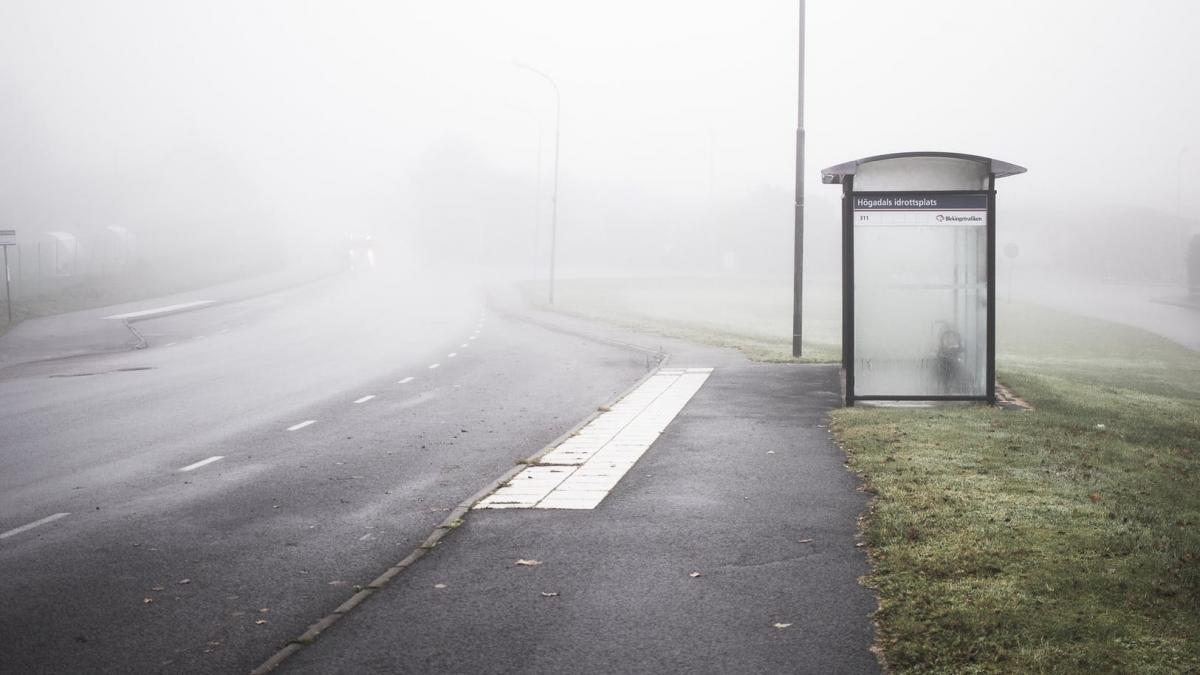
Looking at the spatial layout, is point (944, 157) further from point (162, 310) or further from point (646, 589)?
point (162, 310)

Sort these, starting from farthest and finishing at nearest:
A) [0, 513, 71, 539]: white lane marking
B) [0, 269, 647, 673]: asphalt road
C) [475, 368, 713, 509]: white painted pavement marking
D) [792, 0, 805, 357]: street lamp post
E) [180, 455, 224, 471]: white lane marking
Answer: [792, 0, 805, 357]: street lamp post → [180, 455, 224, 471]: white lane marking → [475, 368, 713, 509]: white painted pavement marking → [0, 513, 71, 539]: white lane marking → [0, 269, 647, 673]: asphalt road

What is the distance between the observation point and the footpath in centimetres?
537

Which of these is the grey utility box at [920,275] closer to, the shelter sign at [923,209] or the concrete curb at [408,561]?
the shelter sign at [923,209]

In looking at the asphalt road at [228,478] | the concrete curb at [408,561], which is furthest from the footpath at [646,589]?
the asphalt road at [228,478]

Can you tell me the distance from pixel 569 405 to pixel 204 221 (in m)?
98.1

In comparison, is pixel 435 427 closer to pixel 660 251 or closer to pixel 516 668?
pixel 516 668

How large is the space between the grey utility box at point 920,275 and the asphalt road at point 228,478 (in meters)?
4.06

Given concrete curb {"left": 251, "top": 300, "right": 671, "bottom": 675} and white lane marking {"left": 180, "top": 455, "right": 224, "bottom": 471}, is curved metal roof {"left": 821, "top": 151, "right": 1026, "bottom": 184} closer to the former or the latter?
concrete curb {"left": 251, "top": 300, "right": 671, "bottom": 675}

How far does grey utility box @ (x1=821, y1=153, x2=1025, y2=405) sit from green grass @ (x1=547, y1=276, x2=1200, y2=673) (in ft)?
2.03

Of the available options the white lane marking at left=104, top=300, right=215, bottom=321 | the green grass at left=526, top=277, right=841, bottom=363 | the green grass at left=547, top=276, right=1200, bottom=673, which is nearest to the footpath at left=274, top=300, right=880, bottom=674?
the green grass at left=547, top=276, right=1200, bottom=673

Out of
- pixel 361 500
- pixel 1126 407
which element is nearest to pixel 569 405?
pixel 361 500

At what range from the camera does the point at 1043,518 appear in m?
7.82

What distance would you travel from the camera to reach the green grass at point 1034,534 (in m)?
5.28

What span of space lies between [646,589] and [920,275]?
894 cm
